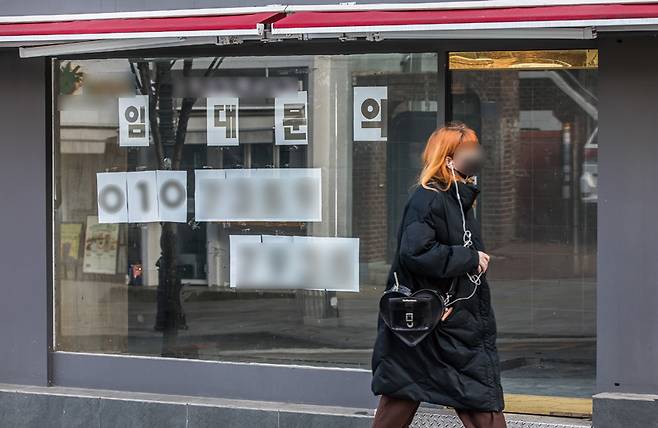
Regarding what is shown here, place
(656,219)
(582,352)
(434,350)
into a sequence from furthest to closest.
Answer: (582,352), (656,219), (434,350)

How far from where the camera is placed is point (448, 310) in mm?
5488

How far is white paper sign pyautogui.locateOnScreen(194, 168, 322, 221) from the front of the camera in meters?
7.47

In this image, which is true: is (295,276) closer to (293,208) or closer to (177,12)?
(293,208)

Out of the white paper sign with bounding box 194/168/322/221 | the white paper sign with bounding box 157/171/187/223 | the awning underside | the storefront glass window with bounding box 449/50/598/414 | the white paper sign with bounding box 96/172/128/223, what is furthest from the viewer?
the storefront glass window with bounding box 449/50/598/414

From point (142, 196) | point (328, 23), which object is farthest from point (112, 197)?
point (328, 23)

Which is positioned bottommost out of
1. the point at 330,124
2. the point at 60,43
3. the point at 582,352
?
the point at 582,352

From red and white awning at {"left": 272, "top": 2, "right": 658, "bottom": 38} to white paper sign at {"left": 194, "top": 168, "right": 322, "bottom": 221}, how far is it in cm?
117

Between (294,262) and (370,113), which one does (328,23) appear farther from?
(294,262)

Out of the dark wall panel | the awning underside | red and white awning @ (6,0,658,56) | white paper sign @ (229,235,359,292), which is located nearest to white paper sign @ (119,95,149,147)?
red and white awning @ (6,0,658,56)

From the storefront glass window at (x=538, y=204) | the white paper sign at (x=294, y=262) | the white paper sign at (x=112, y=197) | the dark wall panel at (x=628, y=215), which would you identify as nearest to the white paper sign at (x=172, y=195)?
the white paper sign at (x=112, y=197)

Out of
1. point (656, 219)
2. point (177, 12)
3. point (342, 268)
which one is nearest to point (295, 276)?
point (342, 268)

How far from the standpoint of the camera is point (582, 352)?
8531 mm

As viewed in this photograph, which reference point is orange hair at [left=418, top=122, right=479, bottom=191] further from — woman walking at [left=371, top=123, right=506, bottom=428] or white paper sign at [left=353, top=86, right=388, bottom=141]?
white paper sign at [left=353, top=86, right=388, bottom=141]

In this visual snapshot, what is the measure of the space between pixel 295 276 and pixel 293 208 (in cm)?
44
